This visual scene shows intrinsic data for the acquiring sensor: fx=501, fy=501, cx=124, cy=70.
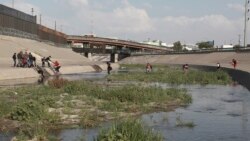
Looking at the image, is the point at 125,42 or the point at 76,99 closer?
the point at 76,99

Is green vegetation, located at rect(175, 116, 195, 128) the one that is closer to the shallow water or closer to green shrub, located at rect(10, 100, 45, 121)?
the shallow water

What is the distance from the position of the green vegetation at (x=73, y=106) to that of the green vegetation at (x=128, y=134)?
2787mm

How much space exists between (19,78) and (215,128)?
1259 inches

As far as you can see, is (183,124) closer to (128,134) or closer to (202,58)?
(128,134)

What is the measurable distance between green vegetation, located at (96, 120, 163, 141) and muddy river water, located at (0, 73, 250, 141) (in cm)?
260

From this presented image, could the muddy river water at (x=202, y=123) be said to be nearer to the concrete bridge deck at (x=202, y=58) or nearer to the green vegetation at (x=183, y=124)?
the green vegetation at (x=183, y=124)

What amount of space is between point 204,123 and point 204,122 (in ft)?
0.99

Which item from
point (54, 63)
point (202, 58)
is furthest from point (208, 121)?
point (202, 58)

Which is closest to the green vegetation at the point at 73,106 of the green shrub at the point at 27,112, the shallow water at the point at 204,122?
the green shrub at the point at 27,112

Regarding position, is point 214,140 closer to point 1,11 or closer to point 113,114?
point 113,114

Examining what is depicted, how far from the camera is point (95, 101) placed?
970 inches

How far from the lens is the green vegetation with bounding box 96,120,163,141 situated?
12.9m

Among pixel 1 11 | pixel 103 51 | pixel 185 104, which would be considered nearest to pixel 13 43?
pixel 1 11

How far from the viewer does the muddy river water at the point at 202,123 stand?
55.4 ft
